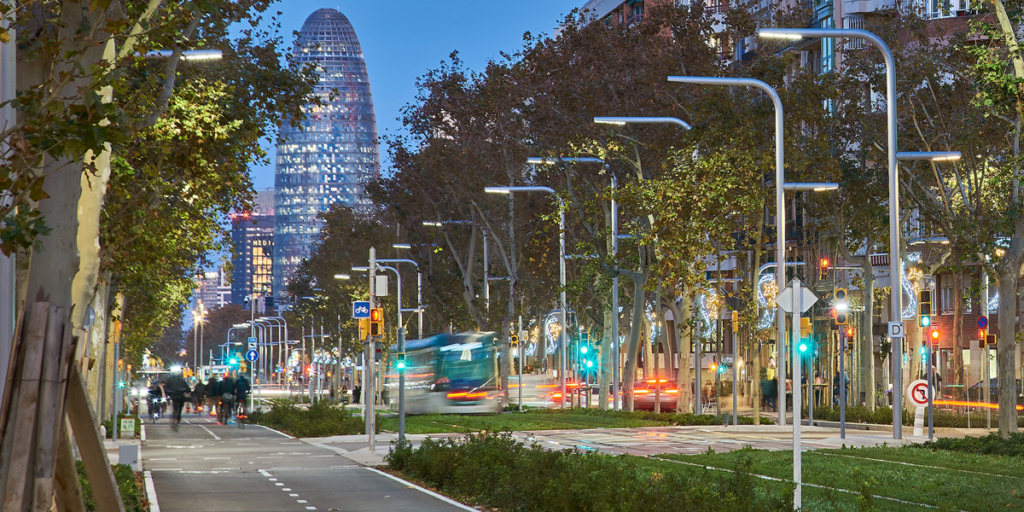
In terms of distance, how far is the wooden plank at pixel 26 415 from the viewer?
9453 millimetres

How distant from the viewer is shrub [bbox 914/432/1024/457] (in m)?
23.9

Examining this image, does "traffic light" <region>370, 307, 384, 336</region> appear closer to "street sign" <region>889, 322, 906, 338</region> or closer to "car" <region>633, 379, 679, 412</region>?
"street sign" <region>889, 322, 906, 338</region>

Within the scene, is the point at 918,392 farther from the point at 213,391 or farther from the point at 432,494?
the point at 213,391

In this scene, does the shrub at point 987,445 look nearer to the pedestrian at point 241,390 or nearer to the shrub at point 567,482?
the shrub at point 567,482

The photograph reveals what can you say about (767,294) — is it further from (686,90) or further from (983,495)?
(983,495)

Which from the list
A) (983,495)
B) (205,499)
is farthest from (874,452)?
(205,499)

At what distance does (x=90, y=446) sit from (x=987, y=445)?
18.8m

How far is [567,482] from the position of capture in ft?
49.3

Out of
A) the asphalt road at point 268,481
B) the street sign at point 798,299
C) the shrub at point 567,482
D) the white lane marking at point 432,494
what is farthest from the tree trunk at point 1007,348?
the asphalt road at point 268,481

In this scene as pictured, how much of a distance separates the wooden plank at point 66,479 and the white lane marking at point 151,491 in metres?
6.23

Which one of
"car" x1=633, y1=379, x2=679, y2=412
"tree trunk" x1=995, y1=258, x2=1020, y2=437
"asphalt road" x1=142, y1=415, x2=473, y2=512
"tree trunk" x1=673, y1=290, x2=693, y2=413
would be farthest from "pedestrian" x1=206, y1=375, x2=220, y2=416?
"tree trunk" x1=995, y1=258, x2=1020, y2=437

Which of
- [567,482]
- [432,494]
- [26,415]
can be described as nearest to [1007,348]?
[432,494]

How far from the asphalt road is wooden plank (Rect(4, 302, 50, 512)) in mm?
7458

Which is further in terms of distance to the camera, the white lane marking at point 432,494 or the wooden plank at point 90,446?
the white lane marking at point 432,494
